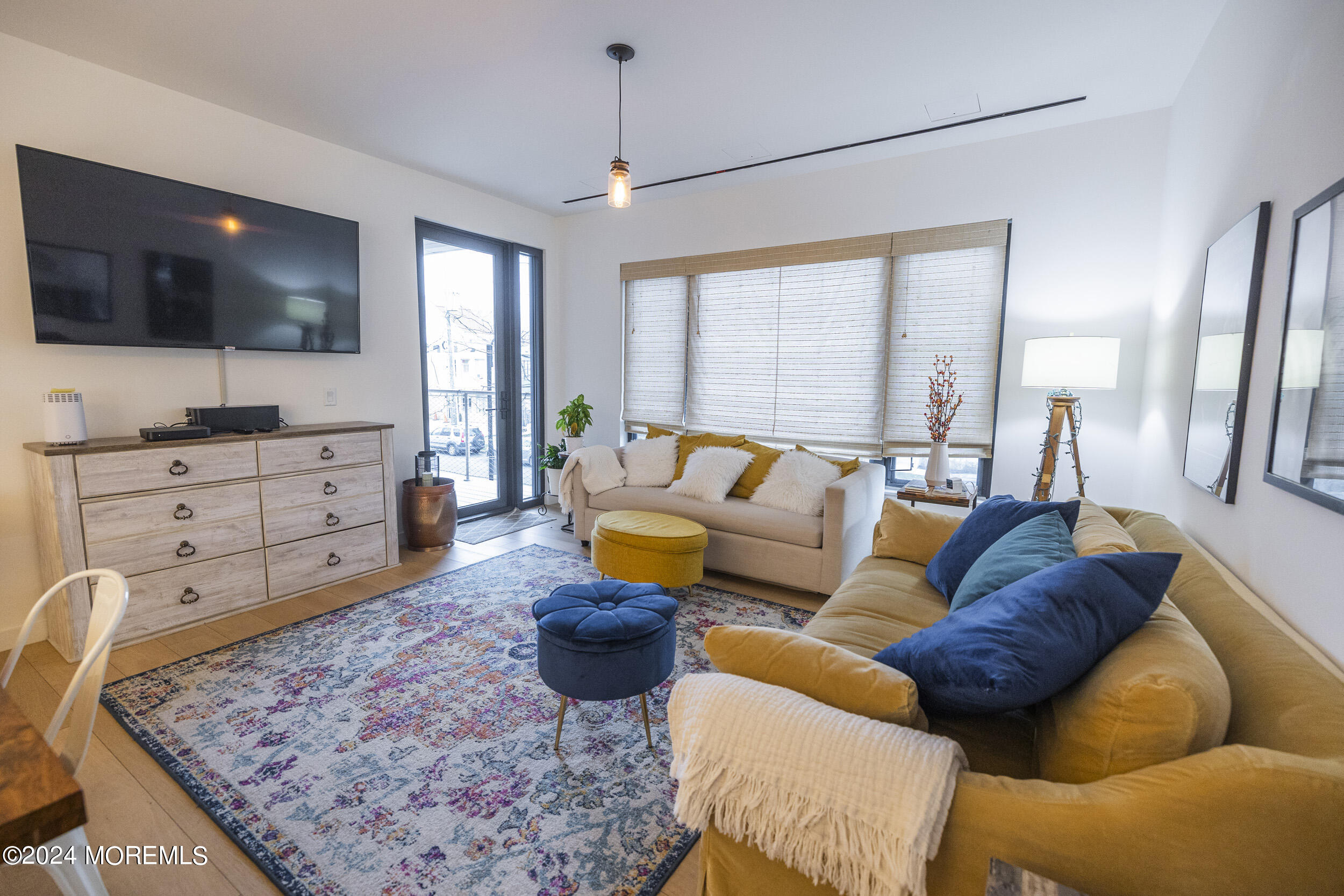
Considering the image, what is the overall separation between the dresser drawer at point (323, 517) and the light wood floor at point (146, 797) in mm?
384

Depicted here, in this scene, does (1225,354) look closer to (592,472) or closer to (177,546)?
(592,472)

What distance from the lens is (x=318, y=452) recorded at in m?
3.26

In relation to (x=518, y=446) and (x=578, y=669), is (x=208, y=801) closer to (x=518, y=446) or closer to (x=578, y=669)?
(x=578, y=669)

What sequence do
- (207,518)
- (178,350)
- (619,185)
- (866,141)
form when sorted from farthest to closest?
(866,141) → (178,350) → (207,518) → (619,185)

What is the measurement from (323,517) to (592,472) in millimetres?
1651

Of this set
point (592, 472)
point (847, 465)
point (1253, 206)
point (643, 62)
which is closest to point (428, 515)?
point (592, 472)

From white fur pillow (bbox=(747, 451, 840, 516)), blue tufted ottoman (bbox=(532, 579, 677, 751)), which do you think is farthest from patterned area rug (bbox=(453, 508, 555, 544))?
blue tufted ottoman (bbox=(532, 579, 677, 751))

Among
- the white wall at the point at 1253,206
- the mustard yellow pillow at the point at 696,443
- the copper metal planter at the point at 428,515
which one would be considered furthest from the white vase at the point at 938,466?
the copper metal planter at the point at 428,515

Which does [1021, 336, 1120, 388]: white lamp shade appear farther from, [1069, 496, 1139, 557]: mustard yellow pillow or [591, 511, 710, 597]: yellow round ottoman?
[591, 511, 710, 597]: yellow round ottoman

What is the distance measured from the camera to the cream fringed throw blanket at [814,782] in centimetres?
92

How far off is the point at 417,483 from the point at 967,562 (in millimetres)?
3607

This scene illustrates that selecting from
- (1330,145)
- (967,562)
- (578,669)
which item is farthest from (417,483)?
(1330,145)

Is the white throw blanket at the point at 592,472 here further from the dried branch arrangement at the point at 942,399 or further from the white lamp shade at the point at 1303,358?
the white lamp shade at the point at 1303,358

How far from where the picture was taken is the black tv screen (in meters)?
2.52
